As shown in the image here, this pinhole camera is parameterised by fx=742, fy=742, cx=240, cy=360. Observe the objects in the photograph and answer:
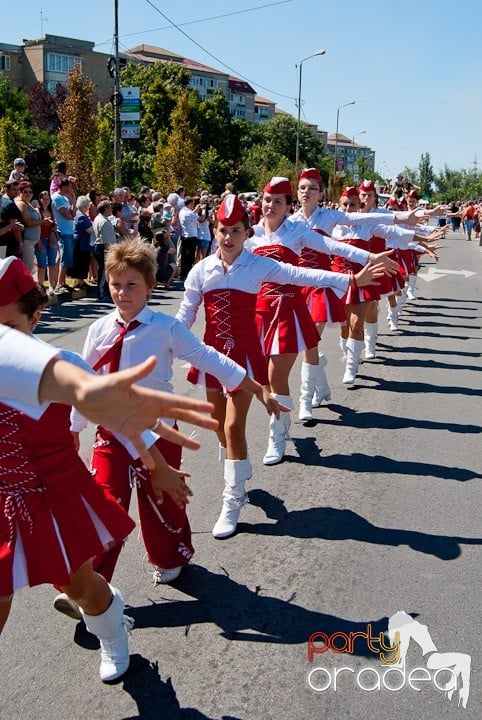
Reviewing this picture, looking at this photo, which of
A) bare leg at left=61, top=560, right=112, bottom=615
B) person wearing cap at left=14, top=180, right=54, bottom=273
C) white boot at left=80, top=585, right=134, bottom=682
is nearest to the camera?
bare leg at left=61, top=560, right=112, bottom=615

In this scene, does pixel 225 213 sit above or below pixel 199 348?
above

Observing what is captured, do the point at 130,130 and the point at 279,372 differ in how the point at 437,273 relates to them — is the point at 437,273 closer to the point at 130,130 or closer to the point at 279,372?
the point at 130,130

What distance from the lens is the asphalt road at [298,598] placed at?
10.2ft

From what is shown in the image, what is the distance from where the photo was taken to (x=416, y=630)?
3.61 metres

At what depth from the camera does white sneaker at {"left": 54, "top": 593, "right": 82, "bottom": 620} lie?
3611 mm

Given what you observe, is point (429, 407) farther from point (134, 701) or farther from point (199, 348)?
point (134, 701)

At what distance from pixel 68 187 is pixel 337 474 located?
9.36m

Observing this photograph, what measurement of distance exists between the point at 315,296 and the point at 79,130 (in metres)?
12.4

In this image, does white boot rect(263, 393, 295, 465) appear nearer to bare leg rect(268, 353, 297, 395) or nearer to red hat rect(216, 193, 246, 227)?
bare leg rect(268, 353, 297, 395)

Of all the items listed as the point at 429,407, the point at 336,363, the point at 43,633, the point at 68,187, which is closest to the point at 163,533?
the point at 43,633

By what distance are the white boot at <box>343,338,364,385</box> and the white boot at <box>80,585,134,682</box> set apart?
18.9ft

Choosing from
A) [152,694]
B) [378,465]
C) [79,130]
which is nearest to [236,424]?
[378,465]

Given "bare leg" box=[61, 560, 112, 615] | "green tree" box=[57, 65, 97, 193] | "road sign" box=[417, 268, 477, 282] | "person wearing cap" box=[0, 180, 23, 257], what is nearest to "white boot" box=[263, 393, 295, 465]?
"bare leg" box=[61, 560, 112, 615]

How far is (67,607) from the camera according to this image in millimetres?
3627
